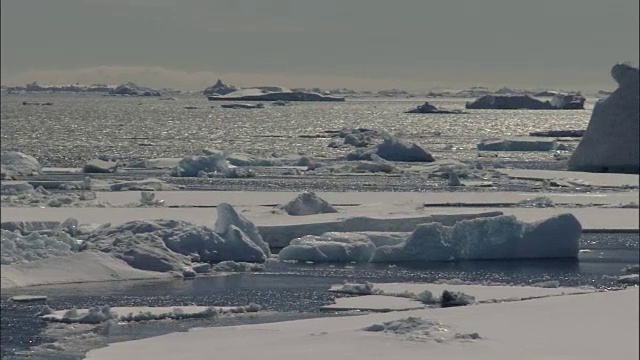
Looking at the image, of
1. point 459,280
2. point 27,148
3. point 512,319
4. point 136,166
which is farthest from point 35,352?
point 27,148

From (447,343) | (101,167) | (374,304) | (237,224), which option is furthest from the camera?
(101,167)

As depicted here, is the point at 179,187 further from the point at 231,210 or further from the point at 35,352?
the point at 35,352

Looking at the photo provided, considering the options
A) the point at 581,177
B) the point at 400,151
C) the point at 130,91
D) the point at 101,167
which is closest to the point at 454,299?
the point at 581,177

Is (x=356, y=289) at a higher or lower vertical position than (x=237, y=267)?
higher

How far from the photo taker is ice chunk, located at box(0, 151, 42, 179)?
29.3 m

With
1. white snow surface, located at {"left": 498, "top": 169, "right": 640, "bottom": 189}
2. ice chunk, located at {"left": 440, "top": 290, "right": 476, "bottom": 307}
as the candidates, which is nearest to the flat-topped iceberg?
white snow surface, located at {"left": 498, "top": 169, "right": 640, "bottom": 189}

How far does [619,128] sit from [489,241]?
1399 cm

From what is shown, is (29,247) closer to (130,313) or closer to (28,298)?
(28,298)

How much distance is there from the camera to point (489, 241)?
53.3ft

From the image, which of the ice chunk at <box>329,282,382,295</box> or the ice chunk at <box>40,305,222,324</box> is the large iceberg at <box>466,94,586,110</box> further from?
the ice chunk at <box>40,305,222,324</box>

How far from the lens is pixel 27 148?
46594 millimetres

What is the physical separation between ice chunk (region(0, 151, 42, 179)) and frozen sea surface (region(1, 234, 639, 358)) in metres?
15.1

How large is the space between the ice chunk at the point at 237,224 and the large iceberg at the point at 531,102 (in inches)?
2639

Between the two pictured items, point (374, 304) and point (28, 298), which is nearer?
point (374, 304)
